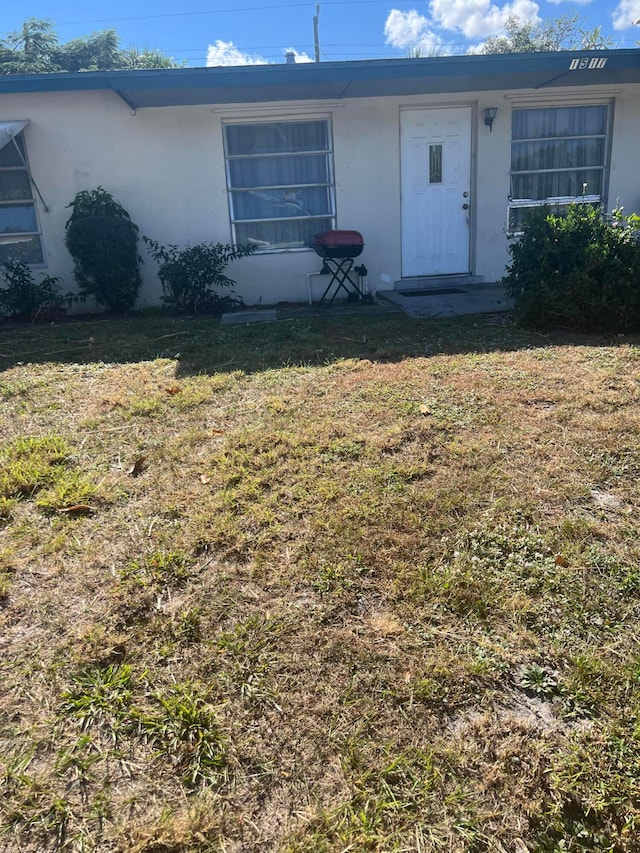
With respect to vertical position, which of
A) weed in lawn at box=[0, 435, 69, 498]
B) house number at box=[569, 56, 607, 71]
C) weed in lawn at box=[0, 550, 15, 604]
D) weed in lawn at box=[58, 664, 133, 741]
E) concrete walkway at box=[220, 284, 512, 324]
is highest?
house number at box=[569, 56, 607, 71]

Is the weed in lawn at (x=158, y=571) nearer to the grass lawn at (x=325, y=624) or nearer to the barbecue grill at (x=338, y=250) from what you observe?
the grass lawn at (x=325, y=624)

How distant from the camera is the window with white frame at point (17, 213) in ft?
26.6

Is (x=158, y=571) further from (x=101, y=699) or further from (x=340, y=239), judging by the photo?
(x=340, y=239)

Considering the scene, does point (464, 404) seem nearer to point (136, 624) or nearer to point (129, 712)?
point (136, 624)

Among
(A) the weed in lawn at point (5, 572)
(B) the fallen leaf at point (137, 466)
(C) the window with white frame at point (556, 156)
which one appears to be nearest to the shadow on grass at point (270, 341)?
(B) the fallen leaf at point (137, 466)

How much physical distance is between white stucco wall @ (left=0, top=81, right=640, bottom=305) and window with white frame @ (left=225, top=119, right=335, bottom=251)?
0.16m

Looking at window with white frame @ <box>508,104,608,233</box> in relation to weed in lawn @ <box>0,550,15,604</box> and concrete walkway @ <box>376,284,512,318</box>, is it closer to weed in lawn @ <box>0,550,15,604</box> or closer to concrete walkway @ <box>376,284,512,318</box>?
concrete walkway @ <box>376,284,512,318</box>

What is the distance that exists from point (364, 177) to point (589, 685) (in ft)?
25.8

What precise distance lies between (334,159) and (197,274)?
2538 millimetres

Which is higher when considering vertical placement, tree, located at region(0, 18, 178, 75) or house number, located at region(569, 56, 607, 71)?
tree, located at region(0, 18, 178, 75)

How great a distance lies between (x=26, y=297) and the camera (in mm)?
7746

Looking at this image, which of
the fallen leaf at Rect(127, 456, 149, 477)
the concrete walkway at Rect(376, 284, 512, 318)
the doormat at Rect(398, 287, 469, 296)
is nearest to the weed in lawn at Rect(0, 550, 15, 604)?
the fallen leaf at Rect(127, 456, 149, 477)

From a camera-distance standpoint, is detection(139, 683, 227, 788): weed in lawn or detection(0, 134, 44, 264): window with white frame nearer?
detection(139, 683, 227, 788): weed in lawn

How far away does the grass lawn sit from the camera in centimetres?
156
